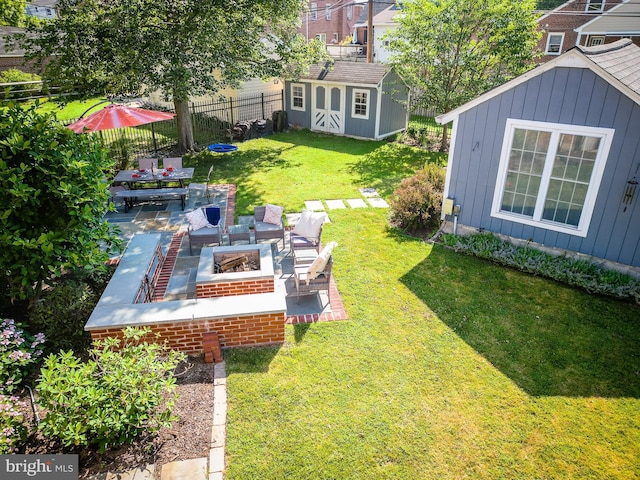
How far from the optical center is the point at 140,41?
1202cm

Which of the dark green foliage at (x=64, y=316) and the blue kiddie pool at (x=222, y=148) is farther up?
the blue kiddie pool at (x=222, y=148)

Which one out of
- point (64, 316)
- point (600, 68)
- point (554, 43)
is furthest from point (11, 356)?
point (554, 43)

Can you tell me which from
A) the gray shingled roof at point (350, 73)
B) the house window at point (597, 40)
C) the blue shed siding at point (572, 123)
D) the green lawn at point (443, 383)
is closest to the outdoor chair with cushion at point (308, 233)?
the green lawn at point (443, 383)

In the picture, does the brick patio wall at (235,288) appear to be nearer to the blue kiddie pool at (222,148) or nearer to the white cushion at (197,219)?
the white cushion at (197,219)

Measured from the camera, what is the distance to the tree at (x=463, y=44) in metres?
14.4

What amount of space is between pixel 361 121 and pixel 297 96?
12.5ft

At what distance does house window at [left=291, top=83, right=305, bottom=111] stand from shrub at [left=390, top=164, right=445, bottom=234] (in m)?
11.5

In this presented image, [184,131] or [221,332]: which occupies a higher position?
[184,131]

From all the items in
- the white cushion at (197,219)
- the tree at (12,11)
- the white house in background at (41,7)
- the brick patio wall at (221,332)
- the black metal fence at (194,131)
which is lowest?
the brick patio wall at (221,332)

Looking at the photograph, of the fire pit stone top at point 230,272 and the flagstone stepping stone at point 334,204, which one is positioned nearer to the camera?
the fire pit stone top at point 230,272

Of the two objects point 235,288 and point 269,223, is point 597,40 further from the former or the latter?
point 235,288

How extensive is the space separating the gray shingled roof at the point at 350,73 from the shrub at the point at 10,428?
1683cm

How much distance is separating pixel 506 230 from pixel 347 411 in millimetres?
5812

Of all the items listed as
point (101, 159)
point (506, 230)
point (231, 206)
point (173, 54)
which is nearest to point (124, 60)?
point (173, 54)
